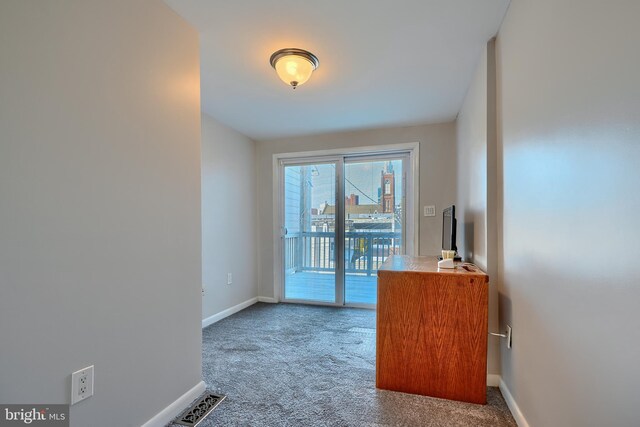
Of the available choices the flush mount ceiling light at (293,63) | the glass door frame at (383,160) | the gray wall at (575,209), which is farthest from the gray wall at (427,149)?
the gray wall at (575,209)

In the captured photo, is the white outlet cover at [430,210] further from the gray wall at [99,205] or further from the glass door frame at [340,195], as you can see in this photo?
the gray wall at [99,205]

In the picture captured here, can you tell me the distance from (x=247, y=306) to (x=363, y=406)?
2.36 m

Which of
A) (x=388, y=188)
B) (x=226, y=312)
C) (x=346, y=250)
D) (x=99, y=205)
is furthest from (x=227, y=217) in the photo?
(x=99, y=205)

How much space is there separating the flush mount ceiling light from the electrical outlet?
73.1 inches

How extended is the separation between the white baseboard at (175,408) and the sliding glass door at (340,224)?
2183mm

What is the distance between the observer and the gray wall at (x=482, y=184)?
5.97ft

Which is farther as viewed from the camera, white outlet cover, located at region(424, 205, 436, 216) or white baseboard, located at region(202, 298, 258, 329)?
white outlet cover, located at region(424, 205, 436, 216)

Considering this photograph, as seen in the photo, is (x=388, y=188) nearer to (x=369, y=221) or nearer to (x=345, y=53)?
(x=369, y=221)

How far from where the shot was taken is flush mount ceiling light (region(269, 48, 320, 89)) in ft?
6.26

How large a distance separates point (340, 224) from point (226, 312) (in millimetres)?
1698

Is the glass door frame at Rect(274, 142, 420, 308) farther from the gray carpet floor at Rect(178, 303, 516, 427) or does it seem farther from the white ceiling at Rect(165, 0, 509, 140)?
the gray carpet floor at Rect(178, 303, 516, 427)

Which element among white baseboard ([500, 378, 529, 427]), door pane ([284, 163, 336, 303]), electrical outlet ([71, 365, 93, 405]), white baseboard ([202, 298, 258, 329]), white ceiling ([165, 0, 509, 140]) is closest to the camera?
electrical outlet ([71, 365, 93, 405])

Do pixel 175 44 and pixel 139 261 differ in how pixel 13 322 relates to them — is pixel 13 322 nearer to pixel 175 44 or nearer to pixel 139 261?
pixel 139 261

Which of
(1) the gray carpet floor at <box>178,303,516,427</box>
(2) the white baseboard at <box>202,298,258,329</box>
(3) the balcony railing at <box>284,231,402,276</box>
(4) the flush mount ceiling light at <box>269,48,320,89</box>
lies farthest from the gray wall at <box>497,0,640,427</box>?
(2) the white baseboard at <box>202,298,258,329</box>
